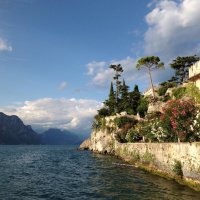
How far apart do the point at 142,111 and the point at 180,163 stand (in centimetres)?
5262

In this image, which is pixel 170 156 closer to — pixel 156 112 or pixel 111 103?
pixel 156 112

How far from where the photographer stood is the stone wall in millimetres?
25292

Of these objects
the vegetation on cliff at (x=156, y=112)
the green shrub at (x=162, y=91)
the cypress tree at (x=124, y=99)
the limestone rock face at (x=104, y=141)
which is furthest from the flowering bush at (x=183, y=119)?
the cypress tree at (x=124, y=99)

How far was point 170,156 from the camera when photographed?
102 ft

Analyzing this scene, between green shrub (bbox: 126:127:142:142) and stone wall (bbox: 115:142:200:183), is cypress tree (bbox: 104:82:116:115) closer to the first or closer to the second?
green shrub (bbox: 126:127:142:142)

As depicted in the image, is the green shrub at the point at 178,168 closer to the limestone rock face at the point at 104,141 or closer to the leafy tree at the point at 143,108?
the limestone rock face at the point at 104,141

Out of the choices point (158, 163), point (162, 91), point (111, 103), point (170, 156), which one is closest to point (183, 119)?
point (170, 156)

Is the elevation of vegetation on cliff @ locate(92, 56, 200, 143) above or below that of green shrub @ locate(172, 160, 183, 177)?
above

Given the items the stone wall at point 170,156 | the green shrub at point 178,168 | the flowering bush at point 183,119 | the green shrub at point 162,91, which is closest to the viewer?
the stone wall at point 170,156

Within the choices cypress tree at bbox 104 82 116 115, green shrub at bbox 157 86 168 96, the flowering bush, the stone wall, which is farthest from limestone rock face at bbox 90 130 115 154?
the flowering bush

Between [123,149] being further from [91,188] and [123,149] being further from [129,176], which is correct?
[91,188]

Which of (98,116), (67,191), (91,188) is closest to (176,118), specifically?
(91,188)

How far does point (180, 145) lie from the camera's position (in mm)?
28344

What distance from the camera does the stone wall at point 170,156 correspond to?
996 inches
